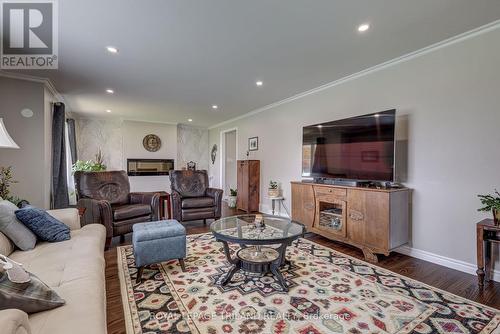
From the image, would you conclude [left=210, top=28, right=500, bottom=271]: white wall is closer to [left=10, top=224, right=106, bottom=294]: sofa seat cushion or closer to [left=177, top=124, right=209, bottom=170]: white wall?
[left=10, top=224, right=106, bottom=294]: sofa seat cushion

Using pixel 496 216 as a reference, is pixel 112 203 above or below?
below

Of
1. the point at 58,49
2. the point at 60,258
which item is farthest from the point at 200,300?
the point at 58,49

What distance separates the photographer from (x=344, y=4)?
191 centimetres

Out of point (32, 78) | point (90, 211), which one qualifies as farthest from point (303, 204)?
point (32, 78)

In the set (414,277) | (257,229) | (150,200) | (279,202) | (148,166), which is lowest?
(414,277)

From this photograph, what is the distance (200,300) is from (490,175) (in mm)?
2910

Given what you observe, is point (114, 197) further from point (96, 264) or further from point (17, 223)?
point (96, 264)

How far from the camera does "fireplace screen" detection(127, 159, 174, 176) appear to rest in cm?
679

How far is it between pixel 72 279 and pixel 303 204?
2906 mm

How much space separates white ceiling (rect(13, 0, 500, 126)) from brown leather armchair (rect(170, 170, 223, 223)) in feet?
5.30

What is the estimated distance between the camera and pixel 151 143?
705 centimetres

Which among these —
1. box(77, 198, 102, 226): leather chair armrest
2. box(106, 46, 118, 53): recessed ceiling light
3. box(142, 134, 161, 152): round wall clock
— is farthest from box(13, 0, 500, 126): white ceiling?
box(142, 134, 161, 152): round wall clock

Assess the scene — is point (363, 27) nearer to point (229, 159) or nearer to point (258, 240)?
point (258, 240)

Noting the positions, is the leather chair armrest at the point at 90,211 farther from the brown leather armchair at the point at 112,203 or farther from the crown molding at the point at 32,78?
the crown molding at the point at 32,78
